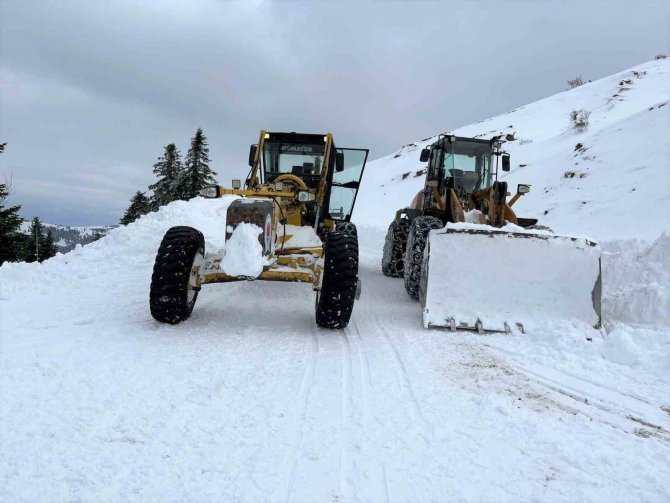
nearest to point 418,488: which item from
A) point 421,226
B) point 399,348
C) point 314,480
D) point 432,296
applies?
point 314,480

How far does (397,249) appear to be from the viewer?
917cm

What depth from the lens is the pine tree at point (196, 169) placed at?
3412 cm

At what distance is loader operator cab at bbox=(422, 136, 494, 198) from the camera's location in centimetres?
832

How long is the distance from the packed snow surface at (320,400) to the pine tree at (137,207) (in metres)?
31.3

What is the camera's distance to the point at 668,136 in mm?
16094

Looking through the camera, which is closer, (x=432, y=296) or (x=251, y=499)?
(x=251, y=499)

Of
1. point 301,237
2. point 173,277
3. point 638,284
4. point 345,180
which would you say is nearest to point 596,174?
point 638,284

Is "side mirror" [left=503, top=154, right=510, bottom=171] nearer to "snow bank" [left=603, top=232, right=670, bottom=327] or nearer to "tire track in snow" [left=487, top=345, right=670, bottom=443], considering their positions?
"snow bank" [left=603, top=232, right=670, bottom=327]

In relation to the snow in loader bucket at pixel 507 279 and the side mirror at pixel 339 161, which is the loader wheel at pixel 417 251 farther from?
the side mirror at pixel 339 161

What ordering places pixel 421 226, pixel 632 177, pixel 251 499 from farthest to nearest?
pixel 632 177 → pixel 421 226 → pixel 251 499

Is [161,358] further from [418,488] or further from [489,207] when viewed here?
[489,207]

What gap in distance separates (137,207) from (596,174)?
31989mm

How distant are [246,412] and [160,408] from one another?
1.79 feet

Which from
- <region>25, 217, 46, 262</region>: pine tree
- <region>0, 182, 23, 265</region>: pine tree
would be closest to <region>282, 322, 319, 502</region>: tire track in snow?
<region>0, 182, 23, 265</region>: pine tree
